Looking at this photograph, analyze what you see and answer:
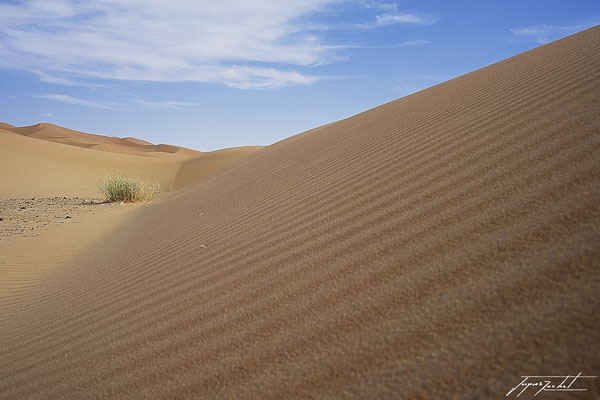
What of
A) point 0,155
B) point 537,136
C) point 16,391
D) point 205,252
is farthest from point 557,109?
point 0,155

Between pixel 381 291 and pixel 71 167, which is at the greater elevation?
pixel 71 167

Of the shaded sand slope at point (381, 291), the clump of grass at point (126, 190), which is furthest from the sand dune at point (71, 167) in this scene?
the shaded sand slope at point (381, 291)

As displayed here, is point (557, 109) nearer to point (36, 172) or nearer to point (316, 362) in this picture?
point (316, 362)

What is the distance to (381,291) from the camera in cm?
177

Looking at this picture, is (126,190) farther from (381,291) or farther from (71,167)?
(71,167)

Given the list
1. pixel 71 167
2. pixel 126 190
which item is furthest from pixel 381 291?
pixel 71 167

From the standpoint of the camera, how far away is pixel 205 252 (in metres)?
3.37

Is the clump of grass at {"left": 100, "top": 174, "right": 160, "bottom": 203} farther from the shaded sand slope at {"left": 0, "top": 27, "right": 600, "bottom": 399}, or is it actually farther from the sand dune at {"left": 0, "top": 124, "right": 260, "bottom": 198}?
the shaded sand slope at {"left": 0, "top": 27, "right": 600, "bottom": 399}

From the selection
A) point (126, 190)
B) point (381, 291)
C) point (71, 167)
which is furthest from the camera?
point (71, 167)

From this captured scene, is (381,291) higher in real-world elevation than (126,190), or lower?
lower

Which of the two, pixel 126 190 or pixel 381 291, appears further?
pixel 126 190

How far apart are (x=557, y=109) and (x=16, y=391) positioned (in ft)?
12.4

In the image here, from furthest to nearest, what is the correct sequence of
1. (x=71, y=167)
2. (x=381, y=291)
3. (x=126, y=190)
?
(x=71, y=167)
(x=126, y=190)
(x=381, y=291)

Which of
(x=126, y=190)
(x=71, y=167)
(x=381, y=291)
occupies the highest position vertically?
(x=71, y=167)
